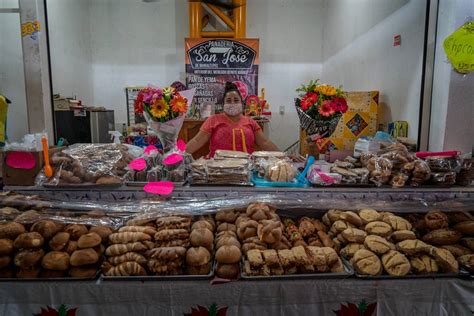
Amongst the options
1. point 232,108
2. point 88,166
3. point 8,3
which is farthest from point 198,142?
point 8,3

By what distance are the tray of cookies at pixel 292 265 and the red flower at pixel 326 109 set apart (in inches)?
32.7

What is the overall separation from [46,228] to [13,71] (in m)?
3.24

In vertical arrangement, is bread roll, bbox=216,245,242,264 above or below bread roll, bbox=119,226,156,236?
below

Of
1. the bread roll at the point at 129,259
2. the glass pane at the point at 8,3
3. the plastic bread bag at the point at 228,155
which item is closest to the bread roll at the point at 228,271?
the bread roll at the point at 129,259

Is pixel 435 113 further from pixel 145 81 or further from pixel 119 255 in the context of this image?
pixel 145 81

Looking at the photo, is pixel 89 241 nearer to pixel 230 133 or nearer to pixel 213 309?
pixel 213 309

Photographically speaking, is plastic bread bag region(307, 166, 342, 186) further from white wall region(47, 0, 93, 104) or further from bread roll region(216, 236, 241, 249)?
white wall region(47, 0, 93, 104)

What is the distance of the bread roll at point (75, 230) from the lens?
140cm

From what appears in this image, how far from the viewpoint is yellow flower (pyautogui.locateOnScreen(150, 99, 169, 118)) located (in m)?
1.80

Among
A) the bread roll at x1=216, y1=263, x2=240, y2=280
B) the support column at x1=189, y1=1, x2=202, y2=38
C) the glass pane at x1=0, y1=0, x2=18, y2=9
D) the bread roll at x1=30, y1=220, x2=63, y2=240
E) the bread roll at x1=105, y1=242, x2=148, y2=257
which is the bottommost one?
the bread roll at x1=216, y1=263, x2=240, y2=280

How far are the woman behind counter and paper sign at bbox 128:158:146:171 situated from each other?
3.61 feet

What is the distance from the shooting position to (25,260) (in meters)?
1.29

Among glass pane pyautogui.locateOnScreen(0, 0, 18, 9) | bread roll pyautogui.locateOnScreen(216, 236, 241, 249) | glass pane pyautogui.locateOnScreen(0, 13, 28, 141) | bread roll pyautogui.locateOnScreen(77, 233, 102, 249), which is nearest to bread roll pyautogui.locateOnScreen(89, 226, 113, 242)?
bread roll pyautogui.locateOnScreen(77, 233, 102, 249)

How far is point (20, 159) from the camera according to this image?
64.9 inches
